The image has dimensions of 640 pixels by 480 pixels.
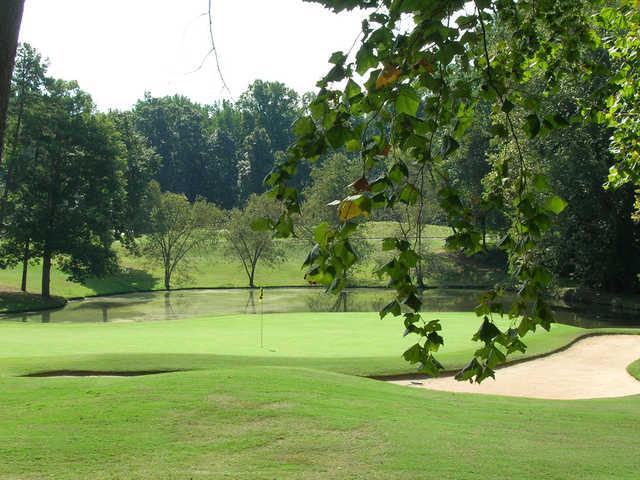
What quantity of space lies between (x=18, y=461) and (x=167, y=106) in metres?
97.7

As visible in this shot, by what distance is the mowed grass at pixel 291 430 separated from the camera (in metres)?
5.32

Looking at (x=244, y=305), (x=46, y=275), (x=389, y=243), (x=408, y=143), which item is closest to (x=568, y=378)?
(x=389, y=243)

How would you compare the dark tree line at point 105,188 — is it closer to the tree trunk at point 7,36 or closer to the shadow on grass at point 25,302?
the shadow on grass at point 25,302

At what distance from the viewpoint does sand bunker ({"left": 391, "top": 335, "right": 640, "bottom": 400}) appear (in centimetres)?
1159

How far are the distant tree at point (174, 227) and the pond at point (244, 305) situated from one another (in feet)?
15.7

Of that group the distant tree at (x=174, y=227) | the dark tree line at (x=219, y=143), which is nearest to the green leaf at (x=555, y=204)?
the distant tree at (x=174, y=227)

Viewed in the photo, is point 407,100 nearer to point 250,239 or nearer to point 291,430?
point 291,430

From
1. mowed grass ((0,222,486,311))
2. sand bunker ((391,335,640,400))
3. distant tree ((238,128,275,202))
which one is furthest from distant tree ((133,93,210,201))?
sand bunker ((391,335,640,400))

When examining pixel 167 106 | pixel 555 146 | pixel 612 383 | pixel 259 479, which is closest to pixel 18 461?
pixel 259 479

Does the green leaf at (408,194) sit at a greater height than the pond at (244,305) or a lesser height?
greater

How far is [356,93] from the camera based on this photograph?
6.86 ft

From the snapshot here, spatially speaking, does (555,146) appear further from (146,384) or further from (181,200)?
(146,384)

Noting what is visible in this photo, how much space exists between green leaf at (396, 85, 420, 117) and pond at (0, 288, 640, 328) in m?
25.5

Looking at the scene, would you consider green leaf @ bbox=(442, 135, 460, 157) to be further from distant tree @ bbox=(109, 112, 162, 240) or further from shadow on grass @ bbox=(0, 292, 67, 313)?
distant tree @ bbox=(109, 112, 162, 240)
